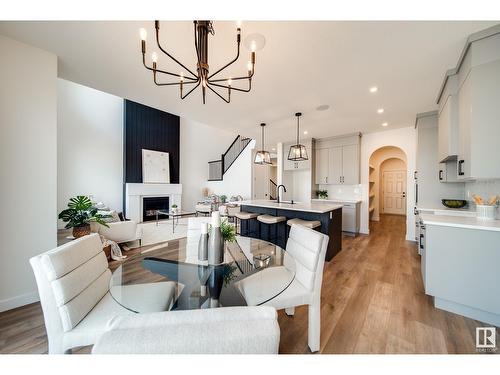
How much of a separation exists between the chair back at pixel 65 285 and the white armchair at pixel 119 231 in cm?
247

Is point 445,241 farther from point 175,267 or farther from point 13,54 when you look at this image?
point 13,54

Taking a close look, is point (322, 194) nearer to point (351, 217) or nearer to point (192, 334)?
point (351, 217)

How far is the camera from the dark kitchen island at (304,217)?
321cm

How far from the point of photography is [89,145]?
5.75 meters

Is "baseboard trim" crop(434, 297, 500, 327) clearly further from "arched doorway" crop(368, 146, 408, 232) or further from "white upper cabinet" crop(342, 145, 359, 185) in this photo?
"arched doorway" crop(368, 146, 408, 232)

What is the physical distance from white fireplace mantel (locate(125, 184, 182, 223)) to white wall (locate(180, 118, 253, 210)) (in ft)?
3.30

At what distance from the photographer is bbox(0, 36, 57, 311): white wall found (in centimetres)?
188

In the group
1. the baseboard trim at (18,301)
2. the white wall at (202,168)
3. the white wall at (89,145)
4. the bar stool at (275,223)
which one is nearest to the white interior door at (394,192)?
the white wall at (202,168)

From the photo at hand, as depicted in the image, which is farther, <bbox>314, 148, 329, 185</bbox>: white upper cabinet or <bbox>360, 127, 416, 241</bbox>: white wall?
<bbox>314, 148, 329, 185</bbox>: white upper cabinet

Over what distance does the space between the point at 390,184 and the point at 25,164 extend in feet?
32.4

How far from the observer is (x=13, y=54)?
1.92m

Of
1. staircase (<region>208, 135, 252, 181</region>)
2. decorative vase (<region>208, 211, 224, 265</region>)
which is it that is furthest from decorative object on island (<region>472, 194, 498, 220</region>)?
staircase (<region>208, 135, 252, 181</region>)
